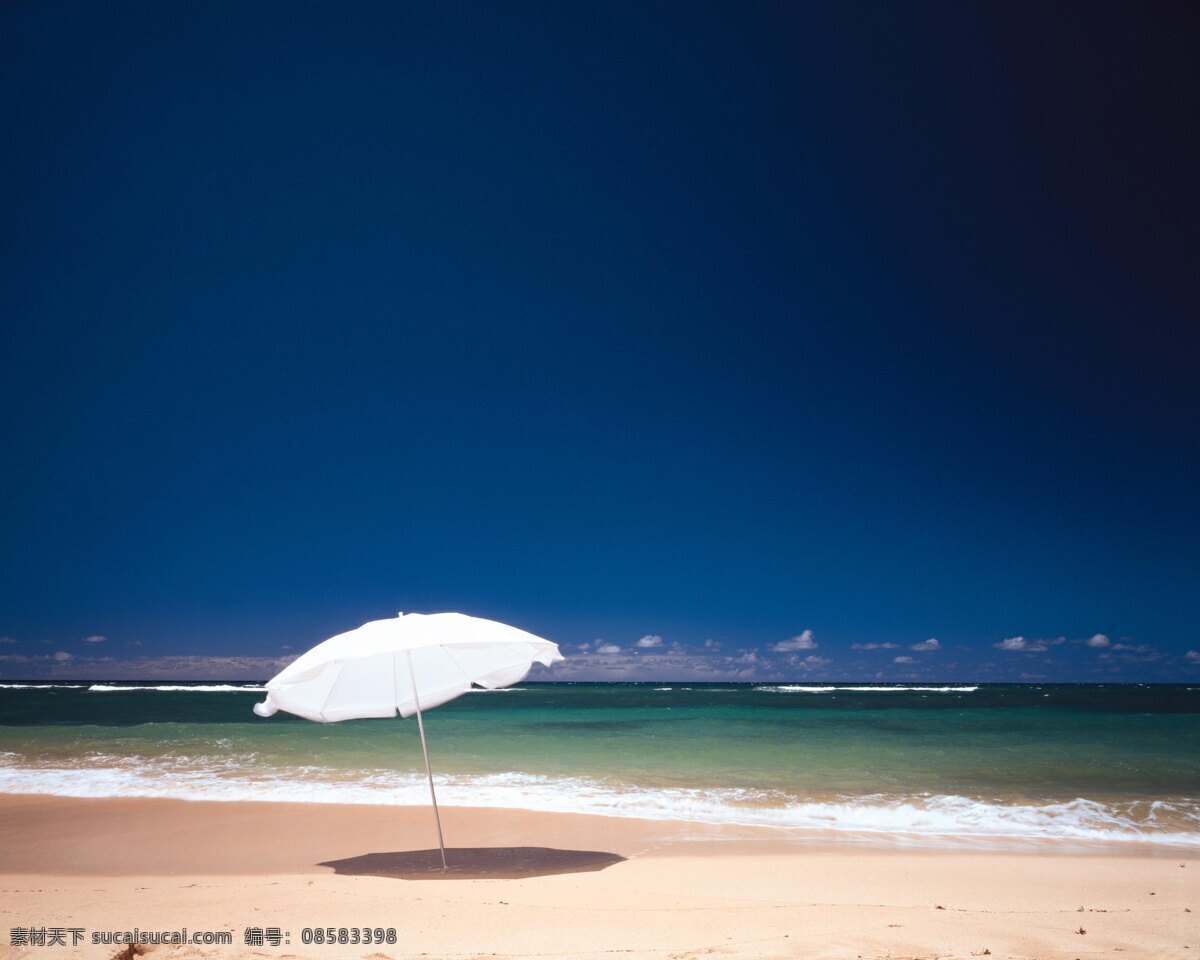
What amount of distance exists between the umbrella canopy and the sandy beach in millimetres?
1582

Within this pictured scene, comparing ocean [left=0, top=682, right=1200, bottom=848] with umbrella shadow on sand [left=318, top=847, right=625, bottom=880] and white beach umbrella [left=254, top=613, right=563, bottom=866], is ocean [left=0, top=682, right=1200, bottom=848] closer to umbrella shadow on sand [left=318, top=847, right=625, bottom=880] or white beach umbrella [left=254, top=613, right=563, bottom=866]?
umbrella shadow on sand [left=318, top=847, right=625, bottom=880]

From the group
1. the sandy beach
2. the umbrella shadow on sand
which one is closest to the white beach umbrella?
the umbrella shadow on sand

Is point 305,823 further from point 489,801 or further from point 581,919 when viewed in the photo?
point 581,919

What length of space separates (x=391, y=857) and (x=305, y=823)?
8.54 feet

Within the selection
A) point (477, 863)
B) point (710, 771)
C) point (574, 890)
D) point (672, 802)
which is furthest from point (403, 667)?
point (710, 771)

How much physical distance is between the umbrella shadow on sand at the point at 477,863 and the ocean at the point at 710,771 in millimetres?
2684

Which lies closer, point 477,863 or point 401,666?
point 477,863

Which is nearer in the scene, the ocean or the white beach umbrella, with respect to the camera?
the white beach umbrella

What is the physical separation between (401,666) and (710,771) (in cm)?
917

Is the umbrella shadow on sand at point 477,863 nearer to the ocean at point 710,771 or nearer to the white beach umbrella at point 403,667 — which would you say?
the white beach umbrella at point 403,667

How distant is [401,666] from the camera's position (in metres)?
8.05

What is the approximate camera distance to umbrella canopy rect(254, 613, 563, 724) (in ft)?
21.8

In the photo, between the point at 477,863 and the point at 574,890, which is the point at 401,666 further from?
the point at 574,890

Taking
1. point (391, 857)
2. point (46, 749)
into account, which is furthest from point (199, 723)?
point (391, 857)
